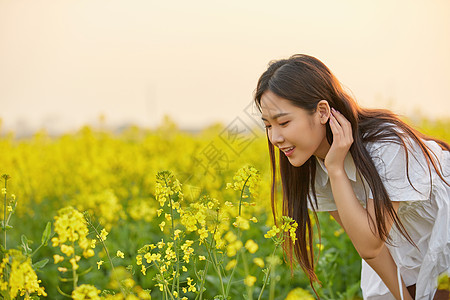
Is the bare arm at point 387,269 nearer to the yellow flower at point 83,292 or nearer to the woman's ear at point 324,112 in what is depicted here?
the woman's ear at point 324,112

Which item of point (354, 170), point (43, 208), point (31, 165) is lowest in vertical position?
point (43, 208)

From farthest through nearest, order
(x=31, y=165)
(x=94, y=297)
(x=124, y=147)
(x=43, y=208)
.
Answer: (x=124, y=147) → (x=31, y=165) → (x=43, y=208) → (x=94, y=297)

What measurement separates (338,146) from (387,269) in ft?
2.01

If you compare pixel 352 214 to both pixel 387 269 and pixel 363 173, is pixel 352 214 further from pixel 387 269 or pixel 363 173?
pixel 387 269

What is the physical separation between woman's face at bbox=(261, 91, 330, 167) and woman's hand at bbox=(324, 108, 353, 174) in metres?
0.05

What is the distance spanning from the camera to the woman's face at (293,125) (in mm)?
1699

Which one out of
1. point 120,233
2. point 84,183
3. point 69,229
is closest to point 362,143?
point 69,229

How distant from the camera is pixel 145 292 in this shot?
1396 millimetres

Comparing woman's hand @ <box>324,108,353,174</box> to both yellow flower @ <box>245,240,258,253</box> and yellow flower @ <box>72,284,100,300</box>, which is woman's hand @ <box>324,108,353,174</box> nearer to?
yellow flower @ <box>245,240,258,253</box>

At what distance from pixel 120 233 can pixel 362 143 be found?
6.46 ft

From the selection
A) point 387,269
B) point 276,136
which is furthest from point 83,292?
point 387,269

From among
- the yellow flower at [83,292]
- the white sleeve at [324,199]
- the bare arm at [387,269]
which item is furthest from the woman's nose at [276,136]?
the yellow flower at [83,292]

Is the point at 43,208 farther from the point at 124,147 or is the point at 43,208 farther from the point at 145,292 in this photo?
the point at 145,292

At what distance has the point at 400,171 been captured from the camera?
1.78 meters
